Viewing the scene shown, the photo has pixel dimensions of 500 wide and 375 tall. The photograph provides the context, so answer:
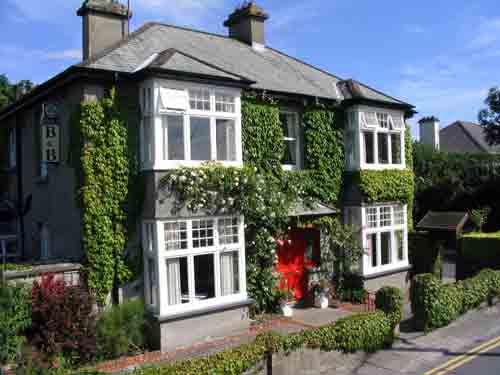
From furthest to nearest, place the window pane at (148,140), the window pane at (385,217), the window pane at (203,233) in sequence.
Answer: the window pane at (385,217) → the window pane at (203,233) → the window pane at (148,140)

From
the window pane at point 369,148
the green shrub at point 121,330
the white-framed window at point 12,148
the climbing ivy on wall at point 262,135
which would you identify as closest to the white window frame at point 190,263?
the green shrub at point 121,330

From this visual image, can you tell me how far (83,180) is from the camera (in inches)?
437

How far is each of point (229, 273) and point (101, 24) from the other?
776 cm

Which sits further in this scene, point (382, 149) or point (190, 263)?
point (382, 149)

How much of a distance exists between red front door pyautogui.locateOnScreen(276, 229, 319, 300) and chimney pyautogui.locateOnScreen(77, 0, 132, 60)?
7666 millimetres

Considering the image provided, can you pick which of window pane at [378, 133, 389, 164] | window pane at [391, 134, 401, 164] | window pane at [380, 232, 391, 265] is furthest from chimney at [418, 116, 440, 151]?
window pane at [380, 232, 391, 265]

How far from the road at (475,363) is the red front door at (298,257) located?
5567 millimetres

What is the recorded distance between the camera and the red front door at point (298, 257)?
14.9m

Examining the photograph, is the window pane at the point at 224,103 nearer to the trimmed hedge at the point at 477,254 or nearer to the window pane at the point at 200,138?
the window pane at the point at 200,138

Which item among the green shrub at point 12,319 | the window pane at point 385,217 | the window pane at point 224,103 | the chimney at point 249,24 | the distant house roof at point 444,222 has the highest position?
the chimney at point 249,24

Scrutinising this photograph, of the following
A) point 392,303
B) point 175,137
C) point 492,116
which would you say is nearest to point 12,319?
point 175,137

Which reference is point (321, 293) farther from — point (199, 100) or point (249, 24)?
point (249, 24)

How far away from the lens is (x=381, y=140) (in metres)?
17.2

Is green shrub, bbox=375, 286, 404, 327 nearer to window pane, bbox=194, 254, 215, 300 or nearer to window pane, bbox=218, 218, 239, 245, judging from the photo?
window pane, bbox=218, 218, 239, 245
